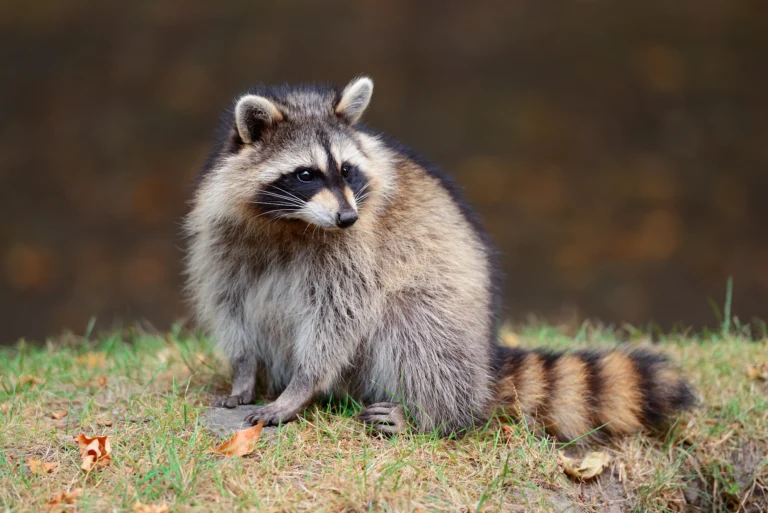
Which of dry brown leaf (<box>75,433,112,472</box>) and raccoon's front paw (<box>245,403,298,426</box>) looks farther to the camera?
raccoon's front paw (<box>245,403,298,426</box>)

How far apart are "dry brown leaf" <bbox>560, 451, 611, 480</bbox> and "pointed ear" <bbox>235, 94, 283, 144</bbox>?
5.79ft

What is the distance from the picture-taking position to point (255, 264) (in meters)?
3.71

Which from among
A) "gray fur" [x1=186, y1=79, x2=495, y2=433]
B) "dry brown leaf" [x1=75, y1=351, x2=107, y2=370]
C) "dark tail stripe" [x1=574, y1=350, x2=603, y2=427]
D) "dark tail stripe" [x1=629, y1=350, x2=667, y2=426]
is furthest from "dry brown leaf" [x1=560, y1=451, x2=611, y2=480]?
"dry brown leaf" [x1=75, y1=351, x2=107, y2=370]

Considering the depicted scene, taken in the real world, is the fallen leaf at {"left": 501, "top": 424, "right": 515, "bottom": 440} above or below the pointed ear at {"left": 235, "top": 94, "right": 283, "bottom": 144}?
below

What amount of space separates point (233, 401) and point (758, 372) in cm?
248

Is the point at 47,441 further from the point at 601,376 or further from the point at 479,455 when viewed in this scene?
the point at 601,376

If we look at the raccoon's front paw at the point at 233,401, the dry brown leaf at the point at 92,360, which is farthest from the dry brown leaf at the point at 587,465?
the dry brown leaf at the point at 92,360

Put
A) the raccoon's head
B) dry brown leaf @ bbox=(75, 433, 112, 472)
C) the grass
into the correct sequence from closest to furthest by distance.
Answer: the grass → dry brown leaf @ bbox=(75, 433, 112, 472) → the raccoon's head

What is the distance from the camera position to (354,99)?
3.71 meters

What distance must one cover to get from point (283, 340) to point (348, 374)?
310 mm

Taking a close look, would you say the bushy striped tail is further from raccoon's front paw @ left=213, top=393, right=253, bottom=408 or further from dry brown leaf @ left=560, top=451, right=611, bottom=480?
raccoon's front paw @ left=213, top=393, right=253, bottom=408

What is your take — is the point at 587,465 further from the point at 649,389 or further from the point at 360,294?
the point at 360,294

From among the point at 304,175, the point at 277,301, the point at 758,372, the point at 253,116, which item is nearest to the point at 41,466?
the point at 277,301

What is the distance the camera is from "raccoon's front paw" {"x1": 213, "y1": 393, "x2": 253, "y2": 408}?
3.73 meters
